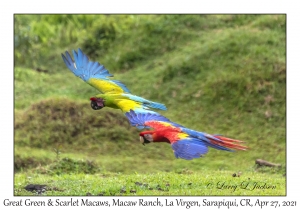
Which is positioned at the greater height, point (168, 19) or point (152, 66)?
point (168, 19)

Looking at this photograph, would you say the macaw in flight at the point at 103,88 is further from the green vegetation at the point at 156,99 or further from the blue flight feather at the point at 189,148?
the green vegetation at the point at 156,99

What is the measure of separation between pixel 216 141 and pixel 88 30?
38.9 ft

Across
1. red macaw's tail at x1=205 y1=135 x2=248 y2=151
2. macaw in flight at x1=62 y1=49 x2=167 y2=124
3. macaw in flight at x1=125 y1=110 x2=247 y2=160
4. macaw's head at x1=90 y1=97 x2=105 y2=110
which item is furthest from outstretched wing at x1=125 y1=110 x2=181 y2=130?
macaw's head at x1=90 y1=97 x2=105 y2=110

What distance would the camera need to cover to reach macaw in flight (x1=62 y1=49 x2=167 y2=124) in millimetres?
6859

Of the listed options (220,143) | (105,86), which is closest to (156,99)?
(105,86)

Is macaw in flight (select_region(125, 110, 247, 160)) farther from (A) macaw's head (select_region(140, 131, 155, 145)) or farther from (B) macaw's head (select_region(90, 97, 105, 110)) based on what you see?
(B) macaw's head (select_region(90, 97, 105, 110))

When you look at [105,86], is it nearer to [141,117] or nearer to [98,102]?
[98,102]

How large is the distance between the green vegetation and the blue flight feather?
67.9 inches

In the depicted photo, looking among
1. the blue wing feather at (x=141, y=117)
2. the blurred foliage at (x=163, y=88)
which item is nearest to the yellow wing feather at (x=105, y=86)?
the blue wing feather at (x=141, y=117)

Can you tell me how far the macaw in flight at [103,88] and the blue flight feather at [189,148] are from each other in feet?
3.04

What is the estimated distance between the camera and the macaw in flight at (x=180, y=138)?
581cm

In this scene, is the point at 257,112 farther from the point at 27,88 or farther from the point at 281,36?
the point at 27,88
